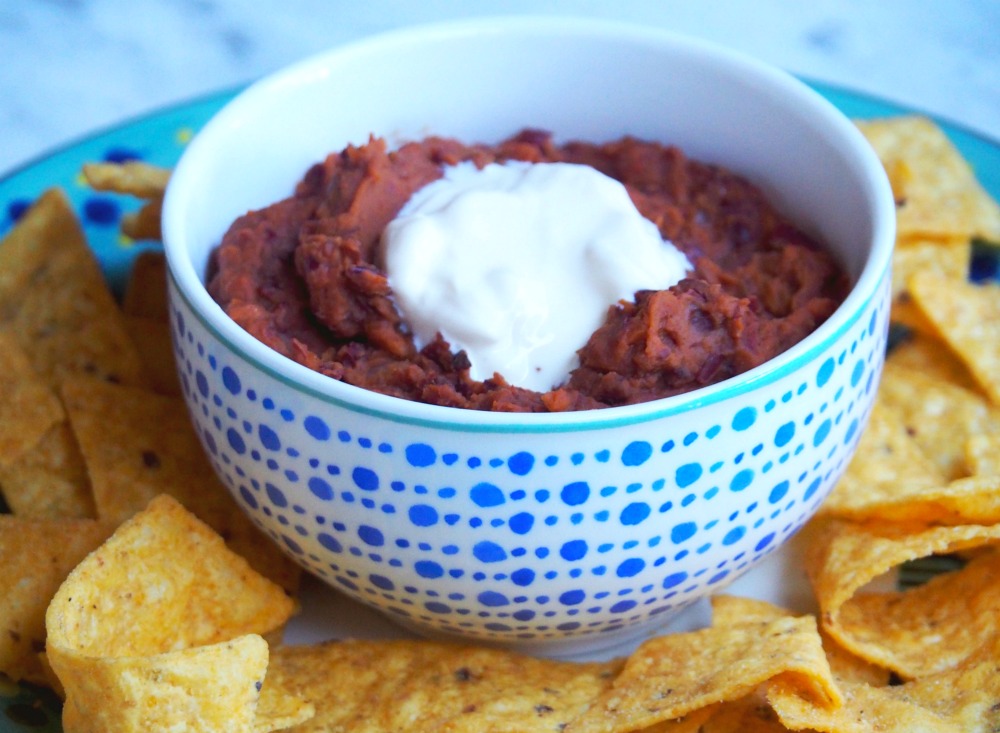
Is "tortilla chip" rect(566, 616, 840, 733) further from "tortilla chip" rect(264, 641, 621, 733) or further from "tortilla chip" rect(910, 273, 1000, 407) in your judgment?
"tortilla chip" rect(910, 273, 1000, 407)

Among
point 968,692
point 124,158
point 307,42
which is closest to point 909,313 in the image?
point 968,692

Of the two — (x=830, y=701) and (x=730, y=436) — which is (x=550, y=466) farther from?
(x=830, y=701)

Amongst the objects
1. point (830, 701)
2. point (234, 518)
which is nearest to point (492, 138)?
point (234, 518)

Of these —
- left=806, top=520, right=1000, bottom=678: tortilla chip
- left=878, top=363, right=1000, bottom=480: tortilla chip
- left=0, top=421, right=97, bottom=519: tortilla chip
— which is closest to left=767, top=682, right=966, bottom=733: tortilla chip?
left=806, top=520, right=1000, bottom=678: tortilla chip

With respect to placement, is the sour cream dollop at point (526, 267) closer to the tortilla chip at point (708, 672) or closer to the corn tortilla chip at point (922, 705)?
the tortilla chip at point (708, 672)

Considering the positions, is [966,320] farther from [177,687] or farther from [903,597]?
[177,687]

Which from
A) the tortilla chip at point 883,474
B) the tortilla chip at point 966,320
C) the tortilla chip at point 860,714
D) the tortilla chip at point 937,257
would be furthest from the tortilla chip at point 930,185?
the tortilla chip at point 860,714
